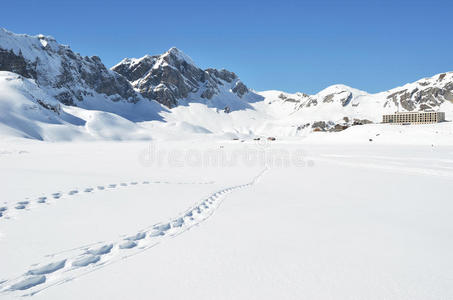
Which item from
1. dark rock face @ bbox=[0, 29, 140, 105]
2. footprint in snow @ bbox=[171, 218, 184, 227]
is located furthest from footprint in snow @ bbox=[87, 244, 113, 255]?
dark rock face @ bbox=[0, 29, 140, 105]

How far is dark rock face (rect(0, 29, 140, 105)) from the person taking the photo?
148 m

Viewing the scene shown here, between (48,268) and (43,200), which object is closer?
(48,268)

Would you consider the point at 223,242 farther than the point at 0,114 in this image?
No

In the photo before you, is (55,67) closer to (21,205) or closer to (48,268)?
(21,205)

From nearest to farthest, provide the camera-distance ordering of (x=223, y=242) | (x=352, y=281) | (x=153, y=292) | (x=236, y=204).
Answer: (x=153, y=292) < (x=352, y=281) < (x=223, y=242) < (x=236, y=204)

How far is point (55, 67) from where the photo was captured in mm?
166750

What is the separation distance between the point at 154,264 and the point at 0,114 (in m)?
85.6

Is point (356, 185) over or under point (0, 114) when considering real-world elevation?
under

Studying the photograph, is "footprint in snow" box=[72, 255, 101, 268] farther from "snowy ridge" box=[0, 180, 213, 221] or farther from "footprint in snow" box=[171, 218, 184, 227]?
"snowy ridge" box=[0, 180, 213, 221]

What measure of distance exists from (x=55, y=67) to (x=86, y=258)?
201648 millimetres

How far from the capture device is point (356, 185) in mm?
11320

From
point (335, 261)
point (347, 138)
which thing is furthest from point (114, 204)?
point (347, 138)

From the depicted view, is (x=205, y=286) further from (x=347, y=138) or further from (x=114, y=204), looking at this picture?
(x=347, y=138)

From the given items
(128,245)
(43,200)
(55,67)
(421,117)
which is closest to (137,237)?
(128,245)
